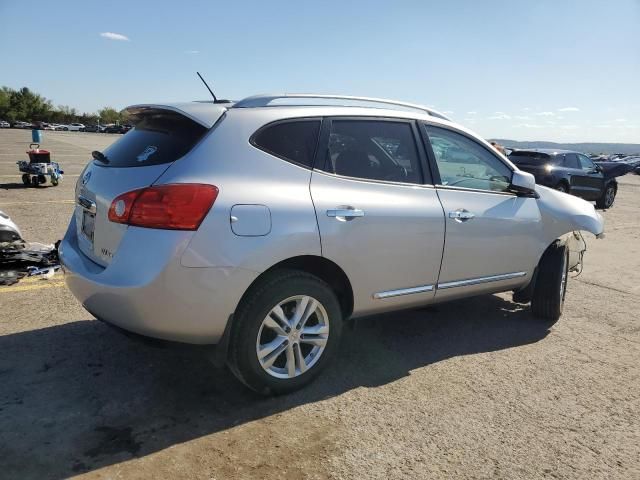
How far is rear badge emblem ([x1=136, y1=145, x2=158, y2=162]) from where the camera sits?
9.70ft

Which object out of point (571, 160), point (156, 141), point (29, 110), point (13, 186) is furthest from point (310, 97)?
point (29, 110)

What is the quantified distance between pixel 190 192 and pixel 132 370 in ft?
4.59

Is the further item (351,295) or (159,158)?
(351,295)

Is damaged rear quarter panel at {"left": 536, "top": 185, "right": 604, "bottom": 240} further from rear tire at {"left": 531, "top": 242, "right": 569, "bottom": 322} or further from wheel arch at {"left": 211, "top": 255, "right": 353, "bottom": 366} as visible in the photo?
wheel arch at {"left": 211, "top": 255, "right": 353, "bottom": 366}

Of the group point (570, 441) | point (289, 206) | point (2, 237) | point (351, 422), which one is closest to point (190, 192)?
point (289, 206)

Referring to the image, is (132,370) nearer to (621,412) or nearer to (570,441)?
(570,441)

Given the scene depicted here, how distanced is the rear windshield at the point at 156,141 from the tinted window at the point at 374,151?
86 centimetres

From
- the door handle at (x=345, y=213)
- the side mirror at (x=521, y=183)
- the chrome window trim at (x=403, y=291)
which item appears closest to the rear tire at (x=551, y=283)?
the side mirror at (x=521, y=183)

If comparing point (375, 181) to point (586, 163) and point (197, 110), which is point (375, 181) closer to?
point (197, 110)

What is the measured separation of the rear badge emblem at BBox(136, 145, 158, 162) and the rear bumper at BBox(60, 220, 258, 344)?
50 cm

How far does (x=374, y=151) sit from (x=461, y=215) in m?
0.82

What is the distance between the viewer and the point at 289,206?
9.48 ft

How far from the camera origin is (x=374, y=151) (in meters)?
3.48

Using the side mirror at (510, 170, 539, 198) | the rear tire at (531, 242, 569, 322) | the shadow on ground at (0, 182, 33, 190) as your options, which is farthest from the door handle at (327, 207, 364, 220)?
the shadow on ground at (0, 182, 33, 190)
